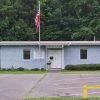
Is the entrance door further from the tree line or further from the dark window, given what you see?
the tree line

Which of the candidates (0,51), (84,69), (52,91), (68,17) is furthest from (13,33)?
(52,91)

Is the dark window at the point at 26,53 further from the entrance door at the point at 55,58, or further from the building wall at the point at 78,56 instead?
the building wall at the point at 78,56

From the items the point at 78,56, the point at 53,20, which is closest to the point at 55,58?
the point at 78,56

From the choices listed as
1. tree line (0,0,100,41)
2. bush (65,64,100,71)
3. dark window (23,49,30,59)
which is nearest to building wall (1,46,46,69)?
dark window (23,49,30,59)

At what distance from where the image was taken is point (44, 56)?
44.5 m

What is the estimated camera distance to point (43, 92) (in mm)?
20656

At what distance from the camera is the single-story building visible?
44.2 meters

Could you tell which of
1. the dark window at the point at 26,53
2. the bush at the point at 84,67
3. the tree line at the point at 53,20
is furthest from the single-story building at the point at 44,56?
the tree line at the point at 53,20

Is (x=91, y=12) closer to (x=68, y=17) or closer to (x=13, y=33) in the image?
(x=68, y=17)

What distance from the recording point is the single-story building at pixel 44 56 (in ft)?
145

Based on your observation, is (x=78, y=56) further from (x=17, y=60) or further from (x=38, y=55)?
(x=17, y=60)

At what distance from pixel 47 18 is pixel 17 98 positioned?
43488 millimetres

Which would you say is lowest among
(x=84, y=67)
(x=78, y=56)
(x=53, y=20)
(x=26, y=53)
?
(x=84, y=67)

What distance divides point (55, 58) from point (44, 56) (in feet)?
4.04
